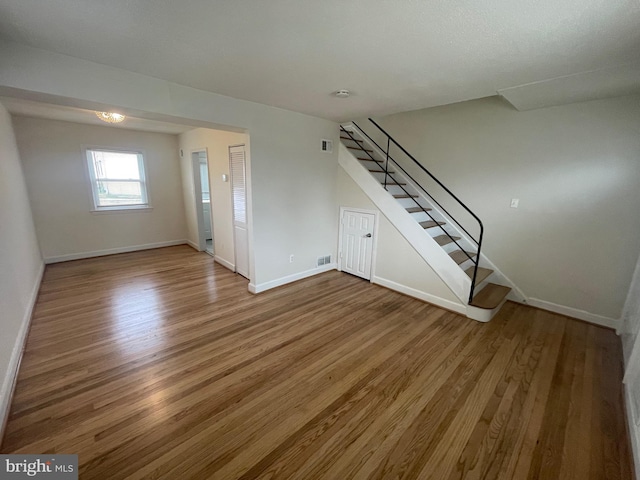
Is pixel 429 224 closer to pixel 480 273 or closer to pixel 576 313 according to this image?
pixel 480 273

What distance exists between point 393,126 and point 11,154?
19.2 ft

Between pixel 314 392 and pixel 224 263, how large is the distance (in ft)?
11.5

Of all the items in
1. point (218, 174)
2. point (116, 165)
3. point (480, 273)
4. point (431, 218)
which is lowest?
point (480, 273)

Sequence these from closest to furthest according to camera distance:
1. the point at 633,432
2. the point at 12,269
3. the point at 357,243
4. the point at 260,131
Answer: the point at 633,432 → the point at 12,269 → the point at 260,131 → the point at 357,243

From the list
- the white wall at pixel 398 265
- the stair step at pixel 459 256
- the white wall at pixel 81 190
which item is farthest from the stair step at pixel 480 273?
the white wall at pixel 81 190

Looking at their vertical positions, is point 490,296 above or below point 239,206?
below

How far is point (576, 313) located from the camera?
132 inches

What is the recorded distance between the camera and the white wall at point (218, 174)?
4.34 meters

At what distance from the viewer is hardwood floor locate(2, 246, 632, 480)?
1.61m

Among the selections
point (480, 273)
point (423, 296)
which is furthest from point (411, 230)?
point (480, 273)

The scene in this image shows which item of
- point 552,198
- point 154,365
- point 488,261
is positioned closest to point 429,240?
point 488,261

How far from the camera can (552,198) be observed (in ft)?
11.0

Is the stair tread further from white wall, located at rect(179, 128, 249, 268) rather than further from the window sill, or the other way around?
the window sill

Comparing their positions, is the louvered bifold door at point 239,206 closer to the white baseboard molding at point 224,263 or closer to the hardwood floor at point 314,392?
the white baseboard molding at point 224,263
